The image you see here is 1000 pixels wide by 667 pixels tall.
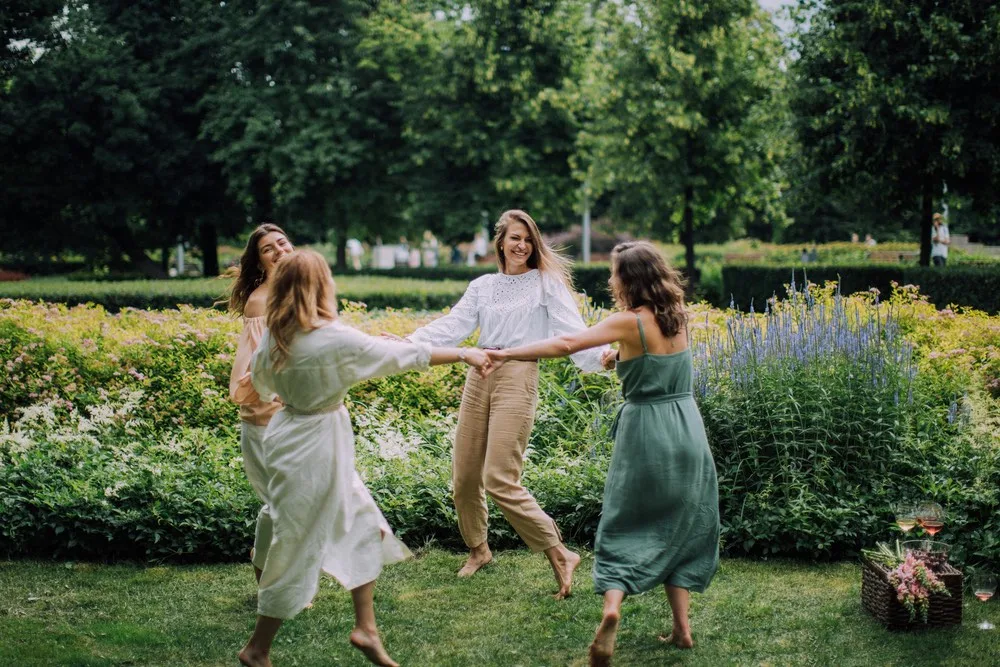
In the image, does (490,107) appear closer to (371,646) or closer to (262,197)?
(262,197)

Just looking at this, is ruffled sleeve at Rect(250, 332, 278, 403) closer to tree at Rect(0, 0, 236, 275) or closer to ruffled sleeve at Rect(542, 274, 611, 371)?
ruffled sleeve at Rect(542, 274, 611, 371)

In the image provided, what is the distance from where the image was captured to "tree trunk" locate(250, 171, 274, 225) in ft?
77.2

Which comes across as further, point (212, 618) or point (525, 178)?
point (525, 178)

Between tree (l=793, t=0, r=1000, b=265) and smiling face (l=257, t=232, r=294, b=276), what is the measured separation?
11.7 meters

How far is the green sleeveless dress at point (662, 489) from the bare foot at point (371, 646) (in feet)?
3.06

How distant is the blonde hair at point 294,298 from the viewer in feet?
12.5

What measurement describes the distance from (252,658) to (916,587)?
290 cm

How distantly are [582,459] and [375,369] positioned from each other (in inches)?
112

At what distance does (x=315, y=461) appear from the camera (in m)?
3.93

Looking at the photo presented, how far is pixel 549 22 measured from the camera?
20.3m

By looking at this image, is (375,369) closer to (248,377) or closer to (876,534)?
(248,377)

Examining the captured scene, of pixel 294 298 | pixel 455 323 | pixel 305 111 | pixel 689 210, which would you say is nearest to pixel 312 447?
pixel 294 298

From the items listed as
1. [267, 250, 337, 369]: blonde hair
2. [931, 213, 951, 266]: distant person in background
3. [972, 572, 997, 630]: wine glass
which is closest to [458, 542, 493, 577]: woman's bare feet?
[267, 250, 337, 369]: blonde hair

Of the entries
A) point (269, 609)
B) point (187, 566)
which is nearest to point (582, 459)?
point (187, 566)
